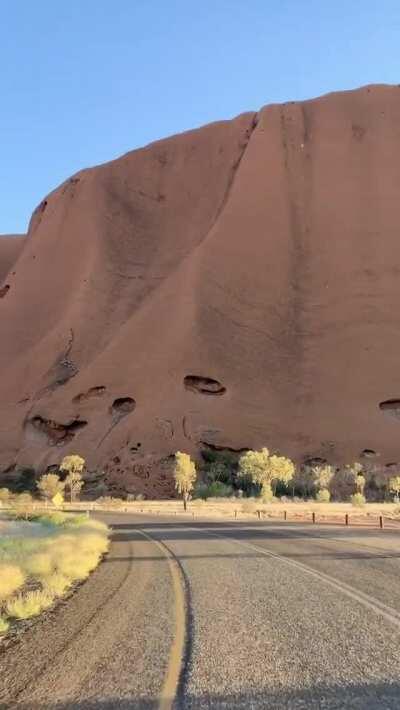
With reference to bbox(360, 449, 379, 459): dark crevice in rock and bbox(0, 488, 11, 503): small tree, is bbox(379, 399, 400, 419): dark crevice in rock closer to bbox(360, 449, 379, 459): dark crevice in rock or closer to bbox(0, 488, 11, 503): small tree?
bbox(360, 449, 379, 459): dark crevice in rock

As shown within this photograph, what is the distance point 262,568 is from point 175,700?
7.45 metres

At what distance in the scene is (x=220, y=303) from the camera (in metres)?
73.6

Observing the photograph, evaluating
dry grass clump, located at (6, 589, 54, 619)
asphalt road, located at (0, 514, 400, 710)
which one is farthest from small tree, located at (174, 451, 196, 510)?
dry grass clump, located at (6, 589, 54, 619)

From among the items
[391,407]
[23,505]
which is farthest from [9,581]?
[391,407]

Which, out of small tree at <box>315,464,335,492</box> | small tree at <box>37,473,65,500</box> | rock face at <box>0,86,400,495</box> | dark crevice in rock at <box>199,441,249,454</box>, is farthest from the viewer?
rock face at <box>0,86,400,495</box>

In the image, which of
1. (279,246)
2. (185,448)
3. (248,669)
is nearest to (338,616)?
(248,669)

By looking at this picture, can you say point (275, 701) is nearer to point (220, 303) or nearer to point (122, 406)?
point (122, 406)

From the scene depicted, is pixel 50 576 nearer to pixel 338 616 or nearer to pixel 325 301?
pixel 338 616

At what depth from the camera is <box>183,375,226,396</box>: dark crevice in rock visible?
66625mm

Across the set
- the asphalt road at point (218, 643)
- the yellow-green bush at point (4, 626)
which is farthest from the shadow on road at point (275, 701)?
the yellow-green bush at point (4, 626)

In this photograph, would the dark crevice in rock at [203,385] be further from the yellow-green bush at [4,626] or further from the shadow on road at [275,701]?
the shadow on road at [275,701]

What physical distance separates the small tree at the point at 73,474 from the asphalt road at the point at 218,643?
2014 inches

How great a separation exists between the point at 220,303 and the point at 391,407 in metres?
21.6

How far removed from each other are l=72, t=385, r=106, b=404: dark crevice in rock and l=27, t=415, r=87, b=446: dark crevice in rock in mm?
2399
